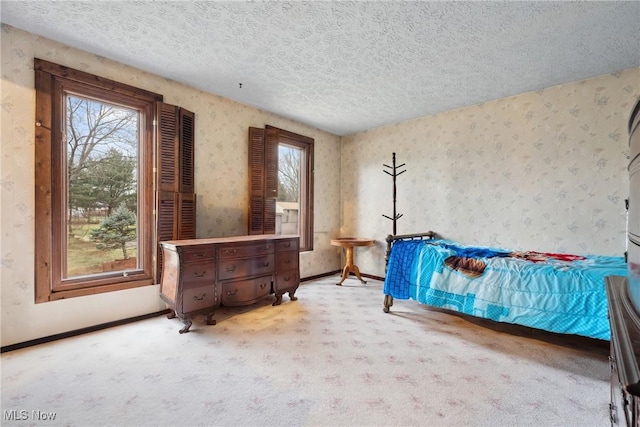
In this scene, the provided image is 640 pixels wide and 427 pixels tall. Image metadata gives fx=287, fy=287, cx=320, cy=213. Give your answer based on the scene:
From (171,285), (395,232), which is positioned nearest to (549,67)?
(395,232)

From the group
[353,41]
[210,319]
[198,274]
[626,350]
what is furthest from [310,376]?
[353,41]

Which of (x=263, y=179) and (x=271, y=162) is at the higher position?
(x=271, y=162)

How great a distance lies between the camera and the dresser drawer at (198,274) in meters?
2.53

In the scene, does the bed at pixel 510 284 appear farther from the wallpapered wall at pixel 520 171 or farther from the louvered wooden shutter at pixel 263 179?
the louvered wooden shutter at pixel 263 179

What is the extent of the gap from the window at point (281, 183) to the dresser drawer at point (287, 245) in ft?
1.60

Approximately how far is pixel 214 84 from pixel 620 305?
3.40m

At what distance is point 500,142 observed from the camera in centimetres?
337

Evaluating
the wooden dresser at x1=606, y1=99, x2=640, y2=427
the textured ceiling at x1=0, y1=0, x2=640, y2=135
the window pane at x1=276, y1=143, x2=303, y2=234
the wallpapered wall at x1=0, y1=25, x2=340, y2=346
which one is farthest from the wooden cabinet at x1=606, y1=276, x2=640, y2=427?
the window pane at x1=276, y1=143, x2=303, y2=234

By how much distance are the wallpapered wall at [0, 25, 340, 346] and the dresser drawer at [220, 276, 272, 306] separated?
2.40ft

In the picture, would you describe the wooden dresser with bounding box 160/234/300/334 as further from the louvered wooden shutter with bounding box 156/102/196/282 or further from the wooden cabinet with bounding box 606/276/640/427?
the wooden cabinet with bounding box 606/276/640/427

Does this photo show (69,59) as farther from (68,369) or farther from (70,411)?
(70,411)

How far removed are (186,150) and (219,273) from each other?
4.42ft

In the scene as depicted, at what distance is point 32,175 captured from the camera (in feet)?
7.24

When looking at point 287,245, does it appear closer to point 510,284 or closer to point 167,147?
point 167,147
